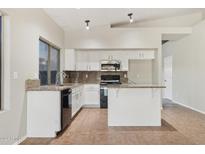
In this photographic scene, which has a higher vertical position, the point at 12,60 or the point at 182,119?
the point at 12,60

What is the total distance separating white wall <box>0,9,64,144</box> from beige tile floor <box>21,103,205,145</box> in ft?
1.54

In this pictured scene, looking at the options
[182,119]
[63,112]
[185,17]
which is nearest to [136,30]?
[185,17]

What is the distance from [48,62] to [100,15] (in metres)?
1.99

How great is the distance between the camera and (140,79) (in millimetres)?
8680

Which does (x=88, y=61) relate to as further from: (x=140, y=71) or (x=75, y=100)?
(x=75, y=100)

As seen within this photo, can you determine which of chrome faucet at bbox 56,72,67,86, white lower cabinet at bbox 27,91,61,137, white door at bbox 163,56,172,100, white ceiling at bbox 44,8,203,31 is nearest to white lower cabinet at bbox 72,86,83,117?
chrome faucet at bbox 56,72,67,86

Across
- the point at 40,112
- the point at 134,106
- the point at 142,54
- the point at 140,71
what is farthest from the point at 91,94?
the point at 40,112

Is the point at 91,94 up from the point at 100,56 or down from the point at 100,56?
down

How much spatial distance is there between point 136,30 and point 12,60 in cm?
→ 505

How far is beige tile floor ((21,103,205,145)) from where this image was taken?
12.9 feet

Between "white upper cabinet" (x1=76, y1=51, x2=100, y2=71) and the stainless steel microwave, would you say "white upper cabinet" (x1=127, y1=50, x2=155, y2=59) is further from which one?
"white upper cabinet" (x1=76, y1=51, x2=100, y2=71)

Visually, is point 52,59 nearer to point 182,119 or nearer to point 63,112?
point 63,112

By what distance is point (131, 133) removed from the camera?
4516 millimetres

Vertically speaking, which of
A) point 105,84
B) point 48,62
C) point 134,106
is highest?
point 48,62
